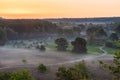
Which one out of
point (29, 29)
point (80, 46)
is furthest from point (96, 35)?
point (80, 46)

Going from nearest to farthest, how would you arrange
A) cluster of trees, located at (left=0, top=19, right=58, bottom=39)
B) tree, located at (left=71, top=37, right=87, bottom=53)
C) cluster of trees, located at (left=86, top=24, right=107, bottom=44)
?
tree, located at (left=71, top=37, right=87, bottom=53)
cluster of trees, located at (left=86, top=24, right=107, bottom=44)
cluster of trees, located at (left=0, top=19, right=58, bottom=39)

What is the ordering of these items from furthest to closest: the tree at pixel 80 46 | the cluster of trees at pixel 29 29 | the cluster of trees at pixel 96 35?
the cluster of trees at pixel 29 29 → the cluster of trees at pixel 96 35 → the tree at pixel 80 46

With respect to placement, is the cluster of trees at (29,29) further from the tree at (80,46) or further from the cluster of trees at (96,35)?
the tree at (80,46)

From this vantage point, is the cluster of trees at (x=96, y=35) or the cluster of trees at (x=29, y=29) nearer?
the cluster of trees at (x=96, y=35)

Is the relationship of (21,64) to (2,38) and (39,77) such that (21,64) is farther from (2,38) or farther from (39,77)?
(2,38)

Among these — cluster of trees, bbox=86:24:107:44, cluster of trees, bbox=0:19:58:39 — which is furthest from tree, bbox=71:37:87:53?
cluster of trees, bbox=0:19:58:39

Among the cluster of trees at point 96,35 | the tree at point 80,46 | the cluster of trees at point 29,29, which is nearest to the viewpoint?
the tree at point 80,46

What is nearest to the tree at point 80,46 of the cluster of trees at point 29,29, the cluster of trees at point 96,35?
the cluster of trees at point 96,35

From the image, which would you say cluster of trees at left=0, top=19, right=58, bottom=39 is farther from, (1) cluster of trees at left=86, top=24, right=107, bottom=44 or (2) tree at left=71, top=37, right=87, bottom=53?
(2) tree at left=71, top=37, right=87, bottom=53

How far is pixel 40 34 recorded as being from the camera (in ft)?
461

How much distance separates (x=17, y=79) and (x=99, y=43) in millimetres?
77449

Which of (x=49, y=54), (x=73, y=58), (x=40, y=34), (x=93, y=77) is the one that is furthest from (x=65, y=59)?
(x=40, y=34)

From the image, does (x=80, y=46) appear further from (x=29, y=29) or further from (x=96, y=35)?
(x=29, y=29)

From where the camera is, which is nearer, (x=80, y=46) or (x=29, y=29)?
(x=80, y=46)
